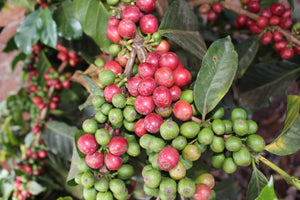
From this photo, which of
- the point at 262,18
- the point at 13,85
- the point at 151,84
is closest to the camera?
the point at 151,84

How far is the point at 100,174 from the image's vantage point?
0.83 metres

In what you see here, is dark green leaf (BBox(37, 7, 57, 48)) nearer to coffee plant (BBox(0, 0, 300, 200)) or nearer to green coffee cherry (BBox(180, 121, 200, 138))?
coffee plant (BBox(0, 0, 300, 200))

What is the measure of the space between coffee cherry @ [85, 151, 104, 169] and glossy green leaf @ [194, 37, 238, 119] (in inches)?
15.4

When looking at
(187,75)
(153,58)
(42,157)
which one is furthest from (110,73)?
(42,157)

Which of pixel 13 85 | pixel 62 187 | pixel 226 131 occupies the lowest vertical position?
pixel 13 85

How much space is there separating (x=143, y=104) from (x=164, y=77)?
113 mm

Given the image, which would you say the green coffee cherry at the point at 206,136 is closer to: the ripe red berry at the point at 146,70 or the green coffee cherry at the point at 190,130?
the green coffee cherry at the point at 190,130

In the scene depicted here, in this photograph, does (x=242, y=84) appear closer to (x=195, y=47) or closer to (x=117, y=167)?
(x=195, y=47)

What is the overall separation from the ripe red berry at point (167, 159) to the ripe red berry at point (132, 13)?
0.52 metres

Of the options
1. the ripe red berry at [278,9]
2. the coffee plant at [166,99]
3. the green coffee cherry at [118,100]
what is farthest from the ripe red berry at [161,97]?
the ripe red berry at [278,9]

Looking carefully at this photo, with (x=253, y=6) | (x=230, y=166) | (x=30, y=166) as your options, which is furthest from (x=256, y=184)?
(x=30, y=166)

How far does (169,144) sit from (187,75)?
258 mm

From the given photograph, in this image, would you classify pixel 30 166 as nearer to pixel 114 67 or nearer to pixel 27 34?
pixel 27 34

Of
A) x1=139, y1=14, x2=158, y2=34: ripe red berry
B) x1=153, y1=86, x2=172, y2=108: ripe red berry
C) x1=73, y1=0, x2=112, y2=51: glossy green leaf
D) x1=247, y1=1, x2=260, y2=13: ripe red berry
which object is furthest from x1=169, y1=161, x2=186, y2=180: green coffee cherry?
x1=247, y1=1, x2=260, y2=13: ripe red berry
